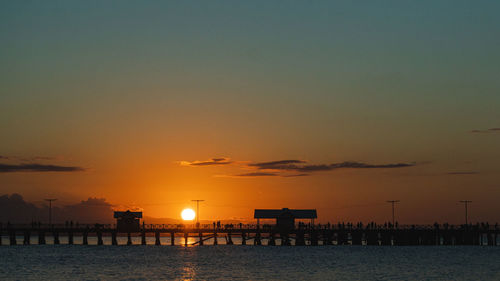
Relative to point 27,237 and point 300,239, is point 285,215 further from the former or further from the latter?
point 27,237

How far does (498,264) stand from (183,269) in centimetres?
4579

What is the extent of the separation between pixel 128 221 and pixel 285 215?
1285 inches

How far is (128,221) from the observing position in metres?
159

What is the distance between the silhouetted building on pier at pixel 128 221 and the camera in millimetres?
157875

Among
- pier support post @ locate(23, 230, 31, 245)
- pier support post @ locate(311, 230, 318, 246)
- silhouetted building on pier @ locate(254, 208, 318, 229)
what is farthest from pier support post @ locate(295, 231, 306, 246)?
pier support post @ locate(23, 230, 31, 245)

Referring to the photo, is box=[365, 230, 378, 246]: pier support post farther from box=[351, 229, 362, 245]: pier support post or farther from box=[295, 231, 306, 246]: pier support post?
box=[295, 231, 306, 246]: pier support post

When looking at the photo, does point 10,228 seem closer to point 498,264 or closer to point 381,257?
point 381,257

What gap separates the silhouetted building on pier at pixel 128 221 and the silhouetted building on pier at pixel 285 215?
86.9 feet

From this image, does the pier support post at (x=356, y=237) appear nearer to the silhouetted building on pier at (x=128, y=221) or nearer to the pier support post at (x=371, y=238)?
the pier support post at (x=371, y=238)

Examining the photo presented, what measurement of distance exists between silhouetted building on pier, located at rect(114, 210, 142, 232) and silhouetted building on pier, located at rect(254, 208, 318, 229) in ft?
86.9

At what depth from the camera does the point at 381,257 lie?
12431 centimetres

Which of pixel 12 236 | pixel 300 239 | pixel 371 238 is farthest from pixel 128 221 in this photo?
pixel 371 238

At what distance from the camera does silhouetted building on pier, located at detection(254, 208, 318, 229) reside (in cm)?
15875

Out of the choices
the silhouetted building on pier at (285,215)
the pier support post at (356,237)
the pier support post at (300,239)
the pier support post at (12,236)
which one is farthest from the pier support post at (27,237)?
the pier support post at (356,237)
